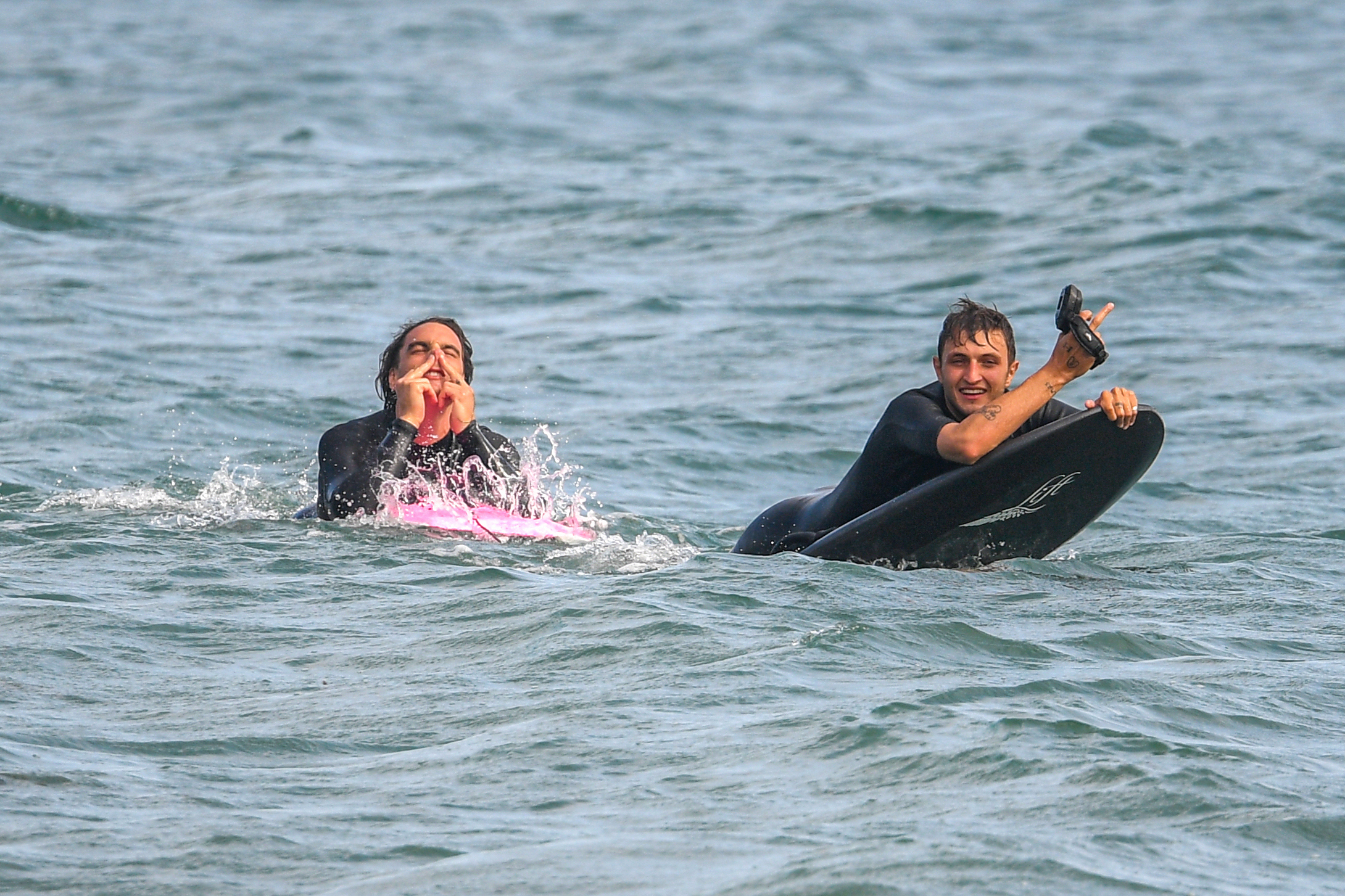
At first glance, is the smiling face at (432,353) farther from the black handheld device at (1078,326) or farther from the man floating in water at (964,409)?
the black handheld device at (1078,326)

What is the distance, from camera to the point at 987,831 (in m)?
4.80

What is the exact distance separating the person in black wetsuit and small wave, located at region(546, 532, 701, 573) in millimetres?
708

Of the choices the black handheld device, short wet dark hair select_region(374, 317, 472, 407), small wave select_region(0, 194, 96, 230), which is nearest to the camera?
the black handheld device

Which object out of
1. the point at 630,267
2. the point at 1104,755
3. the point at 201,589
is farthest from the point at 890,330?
the point at 1104,755

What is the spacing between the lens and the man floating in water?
23.6 ft

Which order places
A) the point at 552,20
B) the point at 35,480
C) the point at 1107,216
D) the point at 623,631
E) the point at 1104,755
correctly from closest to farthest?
the point at 1104,755 < the point at 623,631 < the point at 35,480 < the point at 1107,216 < the point at 552,20

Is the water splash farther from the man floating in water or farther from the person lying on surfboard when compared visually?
the person lying on surfboard

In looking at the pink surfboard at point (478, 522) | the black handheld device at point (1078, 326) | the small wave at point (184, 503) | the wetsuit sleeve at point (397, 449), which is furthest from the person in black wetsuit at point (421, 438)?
the black handheld device at point (1078, 326)

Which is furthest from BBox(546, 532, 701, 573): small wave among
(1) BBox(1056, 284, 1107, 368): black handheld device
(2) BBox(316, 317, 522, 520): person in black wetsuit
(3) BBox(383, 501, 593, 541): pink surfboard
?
(1) BBox(1056, 284, 1107, 368): black handheld device

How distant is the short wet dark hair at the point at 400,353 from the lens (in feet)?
29.5

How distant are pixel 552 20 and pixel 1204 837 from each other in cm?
3358

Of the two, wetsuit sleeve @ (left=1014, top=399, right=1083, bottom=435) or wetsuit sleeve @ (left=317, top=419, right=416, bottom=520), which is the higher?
wetsuit sleeve @ (left=1014, top=399, right=1083, bottom=435)

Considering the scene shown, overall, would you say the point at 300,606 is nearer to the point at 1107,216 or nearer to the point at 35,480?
the point at 35,480

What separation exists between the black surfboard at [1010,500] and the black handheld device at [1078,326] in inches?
22.5
